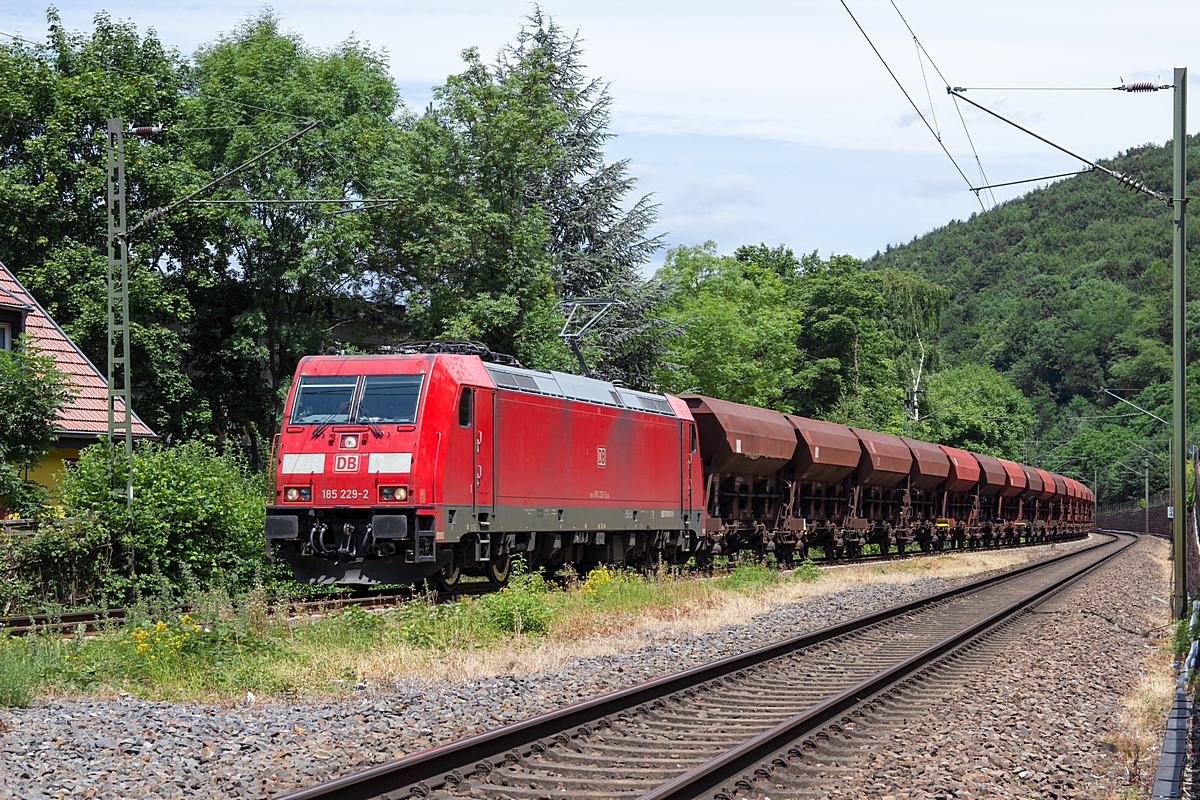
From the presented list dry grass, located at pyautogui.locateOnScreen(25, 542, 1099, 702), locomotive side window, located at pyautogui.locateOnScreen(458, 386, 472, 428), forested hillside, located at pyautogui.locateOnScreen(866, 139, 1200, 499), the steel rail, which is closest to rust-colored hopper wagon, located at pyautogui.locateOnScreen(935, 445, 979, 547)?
dry grass, located at pyautogui.locateOnScreen(25, 542, 1099, 702)

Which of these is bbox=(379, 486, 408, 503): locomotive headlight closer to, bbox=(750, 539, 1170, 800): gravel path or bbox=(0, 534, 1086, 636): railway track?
bbox=(0, 534, 1086, 636): railway track

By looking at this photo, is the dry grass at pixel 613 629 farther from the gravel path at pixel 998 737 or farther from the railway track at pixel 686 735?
the gravel path at pixel 998 737

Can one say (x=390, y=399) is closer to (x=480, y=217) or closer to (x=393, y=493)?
(x=393, y=493)

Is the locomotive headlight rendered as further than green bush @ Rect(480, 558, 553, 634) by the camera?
Yes

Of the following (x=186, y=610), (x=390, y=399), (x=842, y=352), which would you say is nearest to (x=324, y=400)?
(x=390, y=399)

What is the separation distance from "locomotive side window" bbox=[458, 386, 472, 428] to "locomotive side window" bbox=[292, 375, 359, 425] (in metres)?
1.60

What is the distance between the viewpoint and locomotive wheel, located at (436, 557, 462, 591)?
18094 mm

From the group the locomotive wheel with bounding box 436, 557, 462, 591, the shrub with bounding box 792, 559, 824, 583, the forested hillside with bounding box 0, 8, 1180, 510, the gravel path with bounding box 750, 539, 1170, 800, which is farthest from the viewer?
the forested hillside with bounding box 0, 8, 1180, 510

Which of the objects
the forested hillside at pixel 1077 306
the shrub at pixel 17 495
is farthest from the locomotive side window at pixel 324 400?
the forested hillside at pixel 1077 306

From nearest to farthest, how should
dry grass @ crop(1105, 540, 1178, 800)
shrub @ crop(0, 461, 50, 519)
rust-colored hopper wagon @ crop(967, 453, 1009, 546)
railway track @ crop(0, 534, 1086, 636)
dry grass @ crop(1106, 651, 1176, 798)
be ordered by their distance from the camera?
dry grass @ crop(1105, 540, 1178, 800) → dry grass @ crop(1106, 651, 1176, 798) → railway track @ crop(0, 534, 1086, 636) → shrub @ crop(0, 461, 50, 519) → rust-colored hopper wagon @ crop(967, 453, 1009, 546)

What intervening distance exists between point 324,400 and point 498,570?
150 inches

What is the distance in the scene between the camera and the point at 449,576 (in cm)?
1820

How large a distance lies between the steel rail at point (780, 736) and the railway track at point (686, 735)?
12mm

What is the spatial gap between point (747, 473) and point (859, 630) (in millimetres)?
11824
